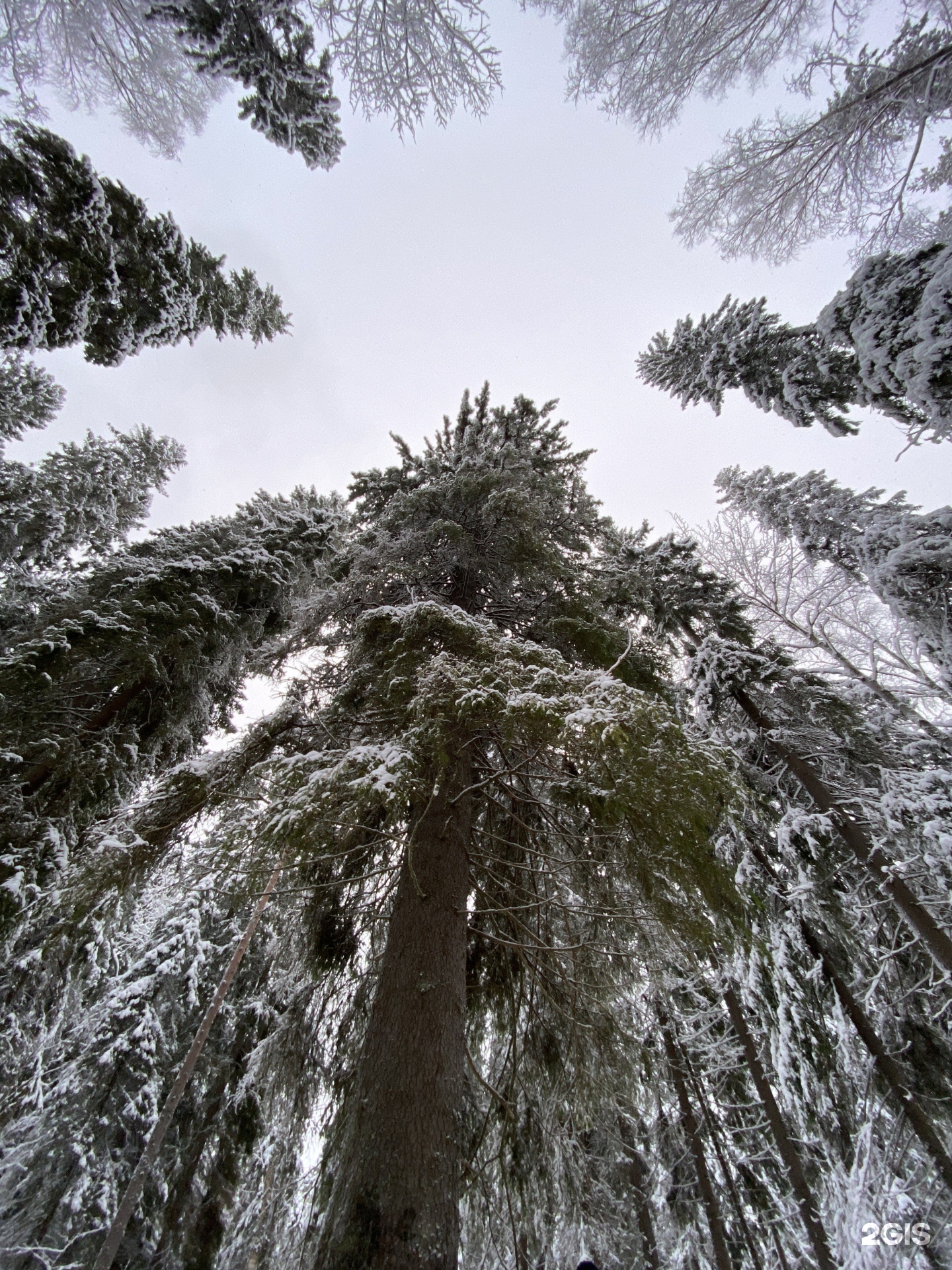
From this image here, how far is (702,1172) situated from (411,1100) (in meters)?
8.10

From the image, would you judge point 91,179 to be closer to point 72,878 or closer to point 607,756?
point 72,878

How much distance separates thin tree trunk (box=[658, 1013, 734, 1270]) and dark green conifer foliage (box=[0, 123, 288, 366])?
1245cm

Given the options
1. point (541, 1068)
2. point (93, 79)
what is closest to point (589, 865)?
point (541, 1068)

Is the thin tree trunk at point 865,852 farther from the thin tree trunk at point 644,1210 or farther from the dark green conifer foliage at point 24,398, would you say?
the dark green conifer foliage at point 24,398

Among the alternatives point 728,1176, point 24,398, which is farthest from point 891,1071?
point 24,398

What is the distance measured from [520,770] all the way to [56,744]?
4.62 m

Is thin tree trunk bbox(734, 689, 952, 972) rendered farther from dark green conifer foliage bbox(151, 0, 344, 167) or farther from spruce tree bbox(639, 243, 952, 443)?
dark green conifer foliage bbox(151, 0, 344, 167)

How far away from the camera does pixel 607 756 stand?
125 inches

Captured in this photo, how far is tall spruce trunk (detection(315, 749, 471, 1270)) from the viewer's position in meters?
2.33

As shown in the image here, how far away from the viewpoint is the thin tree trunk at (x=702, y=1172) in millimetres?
7270

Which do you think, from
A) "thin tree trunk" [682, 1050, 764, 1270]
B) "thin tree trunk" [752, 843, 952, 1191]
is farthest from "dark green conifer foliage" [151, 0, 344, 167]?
"thin tree trunk" [682, 1050, 764, 1270]

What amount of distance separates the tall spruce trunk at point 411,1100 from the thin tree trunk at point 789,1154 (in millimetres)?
5586

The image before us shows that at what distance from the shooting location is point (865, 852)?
221 inches
